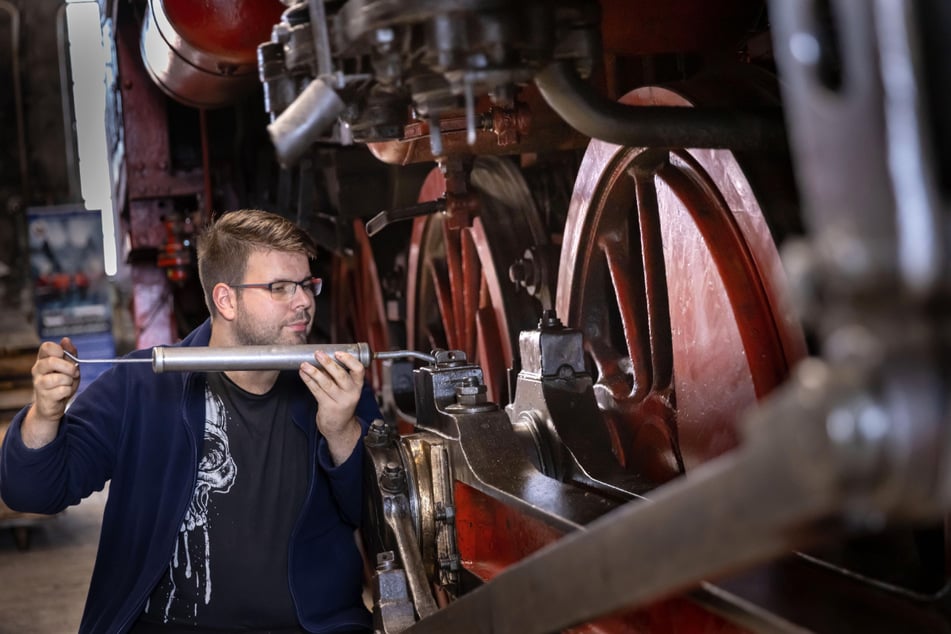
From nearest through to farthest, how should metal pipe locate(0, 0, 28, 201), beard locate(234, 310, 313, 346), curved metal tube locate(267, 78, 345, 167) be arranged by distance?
1. curved metal tube locate(267, 78, 345, 167)
2. beard locate(234, 310, 313, 346)
3. metal pipe locate(0, 0, 28, 201)

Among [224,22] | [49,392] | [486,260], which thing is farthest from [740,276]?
[224,22]

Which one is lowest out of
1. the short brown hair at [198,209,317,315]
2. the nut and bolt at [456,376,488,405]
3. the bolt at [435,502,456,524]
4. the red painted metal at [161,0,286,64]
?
the bolt at [435,502,456,524]

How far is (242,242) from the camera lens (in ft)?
7.02

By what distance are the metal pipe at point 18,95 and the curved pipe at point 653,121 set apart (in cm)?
1070

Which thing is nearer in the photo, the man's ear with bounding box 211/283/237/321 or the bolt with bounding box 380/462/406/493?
the bolt with bounding box 380/462/406/493

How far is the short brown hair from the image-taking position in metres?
2.13

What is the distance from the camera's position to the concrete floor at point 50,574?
13.5ft

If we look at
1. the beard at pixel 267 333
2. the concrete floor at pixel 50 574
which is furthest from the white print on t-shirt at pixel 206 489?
the concrete floor at pixel 50 574

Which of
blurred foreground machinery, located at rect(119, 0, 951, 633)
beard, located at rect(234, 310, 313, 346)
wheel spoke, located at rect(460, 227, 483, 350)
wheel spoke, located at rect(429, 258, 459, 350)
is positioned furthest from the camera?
wheel spoke, located at rect(429, 258, 459, 350)

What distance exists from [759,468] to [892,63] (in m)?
0.25

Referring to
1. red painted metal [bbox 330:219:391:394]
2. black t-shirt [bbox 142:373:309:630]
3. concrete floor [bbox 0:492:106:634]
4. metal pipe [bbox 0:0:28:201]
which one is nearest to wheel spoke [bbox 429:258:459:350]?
red painted metal [bbox 330:219:391:394]

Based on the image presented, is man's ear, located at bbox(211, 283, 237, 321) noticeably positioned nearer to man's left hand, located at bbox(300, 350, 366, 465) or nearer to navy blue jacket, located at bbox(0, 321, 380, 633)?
navy blue jacket, located at bbox(0, 321, 380, 633)

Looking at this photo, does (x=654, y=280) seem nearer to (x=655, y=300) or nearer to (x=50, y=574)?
(x=655, y=300)

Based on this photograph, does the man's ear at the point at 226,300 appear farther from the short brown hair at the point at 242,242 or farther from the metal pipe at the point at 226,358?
the metal pipe at the point at 226,358
